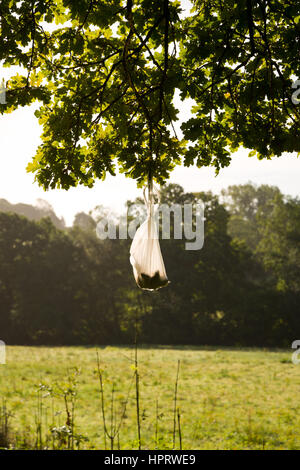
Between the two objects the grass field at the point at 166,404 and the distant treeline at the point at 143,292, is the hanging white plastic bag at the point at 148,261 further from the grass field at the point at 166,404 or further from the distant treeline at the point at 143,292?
the distant treeline at the point at 143,292

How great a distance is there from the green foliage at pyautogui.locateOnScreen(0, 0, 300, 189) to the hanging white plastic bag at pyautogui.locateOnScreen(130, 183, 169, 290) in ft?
2.27

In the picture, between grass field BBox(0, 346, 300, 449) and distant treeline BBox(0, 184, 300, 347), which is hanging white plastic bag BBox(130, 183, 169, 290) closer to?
grass field BBox(0, 346, 300, 449)

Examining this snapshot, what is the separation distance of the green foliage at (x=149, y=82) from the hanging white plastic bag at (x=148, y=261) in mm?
692

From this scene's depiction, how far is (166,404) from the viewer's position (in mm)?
9391

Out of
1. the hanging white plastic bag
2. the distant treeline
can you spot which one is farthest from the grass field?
the distant treeline

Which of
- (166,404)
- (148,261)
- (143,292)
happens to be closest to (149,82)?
(148,261)

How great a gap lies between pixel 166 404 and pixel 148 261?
24.5ft

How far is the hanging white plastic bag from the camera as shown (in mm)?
2896

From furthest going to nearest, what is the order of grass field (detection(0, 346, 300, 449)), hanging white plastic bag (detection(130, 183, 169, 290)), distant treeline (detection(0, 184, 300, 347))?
distant treeline (detection(0, 184, 300, 347))
grass field (detection(0, 346, 300, 449))
hanging white plastic bag (detection(130, 183, 169, 290))

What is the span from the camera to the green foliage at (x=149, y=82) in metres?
3.07

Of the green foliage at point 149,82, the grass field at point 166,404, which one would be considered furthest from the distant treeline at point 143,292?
the green foliage at point 149,82

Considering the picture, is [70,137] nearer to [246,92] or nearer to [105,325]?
[246,92]

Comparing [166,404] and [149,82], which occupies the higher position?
[149,82]

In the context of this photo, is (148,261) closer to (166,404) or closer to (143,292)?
(166,404)
